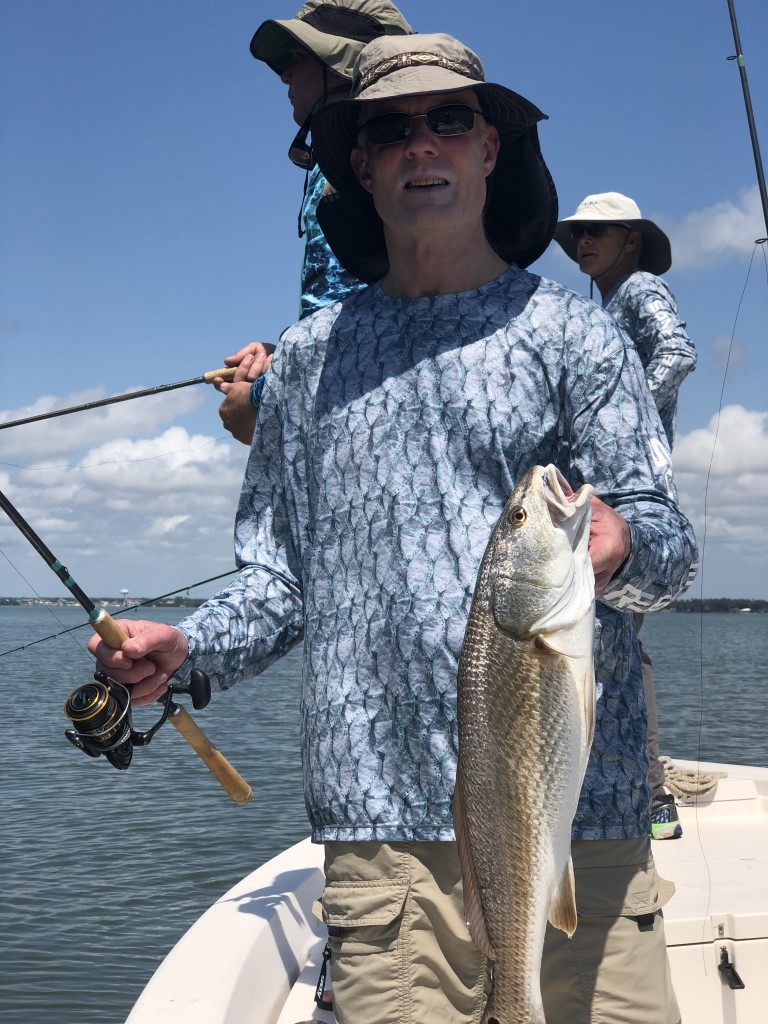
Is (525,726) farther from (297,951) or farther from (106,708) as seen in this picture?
(297,951)

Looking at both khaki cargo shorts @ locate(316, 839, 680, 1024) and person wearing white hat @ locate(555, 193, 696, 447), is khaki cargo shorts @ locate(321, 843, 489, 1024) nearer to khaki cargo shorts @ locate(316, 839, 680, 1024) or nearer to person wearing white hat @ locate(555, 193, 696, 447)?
khaki cargo shorts @ locate(316, 839, 680, 1024)

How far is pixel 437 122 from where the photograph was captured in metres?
2.47

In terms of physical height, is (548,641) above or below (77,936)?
above

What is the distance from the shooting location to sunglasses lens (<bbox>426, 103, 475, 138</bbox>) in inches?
97.2

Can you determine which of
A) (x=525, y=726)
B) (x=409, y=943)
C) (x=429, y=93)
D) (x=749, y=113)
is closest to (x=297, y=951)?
(x=409, y=943)

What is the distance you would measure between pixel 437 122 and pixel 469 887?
160 cm

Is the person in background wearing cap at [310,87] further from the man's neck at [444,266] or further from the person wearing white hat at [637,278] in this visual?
the person wearing white hat at [637,278]

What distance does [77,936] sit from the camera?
35.4 feet

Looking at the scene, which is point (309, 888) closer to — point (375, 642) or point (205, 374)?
point (205, 374)

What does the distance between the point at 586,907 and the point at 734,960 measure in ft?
7.02

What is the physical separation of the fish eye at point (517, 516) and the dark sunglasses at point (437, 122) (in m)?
1.00

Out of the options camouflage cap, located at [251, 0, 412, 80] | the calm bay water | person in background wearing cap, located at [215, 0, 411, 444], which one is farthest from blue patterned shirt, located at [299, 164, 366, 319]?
the calm bay water

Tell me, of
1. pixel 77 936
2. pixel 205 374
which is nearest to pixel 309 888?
pixel 205 374

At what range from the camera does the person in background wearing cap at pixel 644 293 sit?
4.73 m
